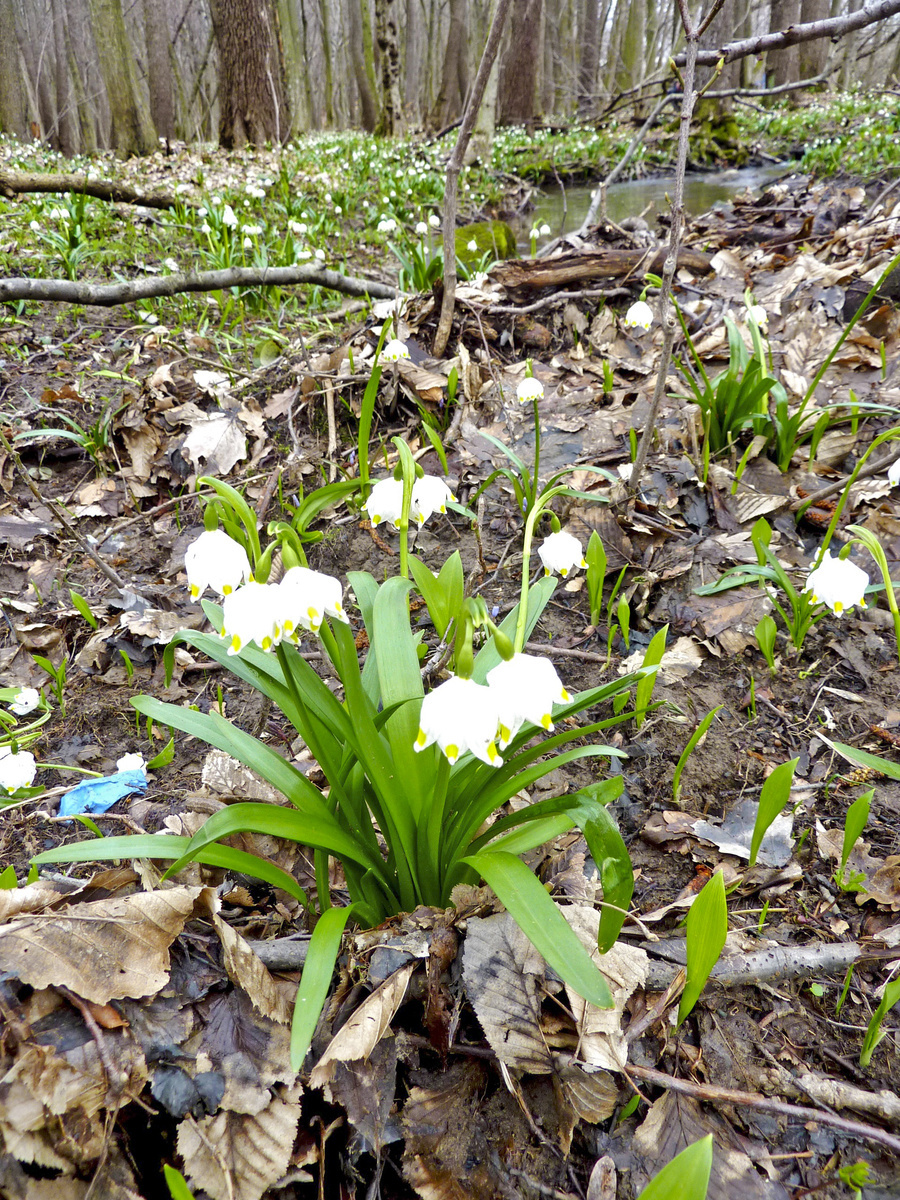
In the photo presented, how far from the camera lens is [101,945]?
124 cm

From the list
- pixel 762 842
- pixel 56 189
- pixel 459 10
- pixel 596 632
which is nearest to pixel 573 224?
pixel 56 189

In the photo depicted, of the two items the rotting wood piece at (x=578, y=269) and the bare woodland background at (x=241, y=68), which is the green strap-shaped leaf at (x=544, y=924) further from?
the bare woodland background at (x=241, y=68)

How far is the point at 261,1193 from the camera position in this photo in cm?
106

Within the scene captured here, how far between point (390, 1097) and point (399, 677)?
724mm

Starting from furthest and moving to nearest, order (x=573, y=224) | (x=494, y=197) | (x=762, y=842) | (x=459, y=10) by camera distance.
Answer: (x=459, y=10)
(x=494, y=197)
(x=573, y=224)
(x=762, y=842)

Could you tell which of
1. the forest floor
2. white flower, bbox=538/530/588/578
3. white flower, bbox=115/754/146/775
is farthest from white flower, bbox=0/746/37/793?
white flower, bbox=538/530/588/578

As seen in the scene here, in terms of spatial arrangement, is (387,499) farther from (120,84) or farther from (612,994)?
(120,84)

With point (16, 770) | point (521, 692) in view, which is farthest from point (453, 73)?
point (521, 692)

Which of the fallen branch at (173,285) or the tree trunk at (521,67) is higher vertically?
the tree trunk at (521,67)

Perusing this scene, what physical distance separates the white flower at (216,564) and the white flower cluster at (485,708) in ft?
1.51

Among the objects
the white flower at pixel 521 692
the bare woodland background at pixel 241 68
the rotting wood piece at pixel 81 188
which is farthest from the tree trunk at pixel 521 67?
the white flower at pixel 521 692

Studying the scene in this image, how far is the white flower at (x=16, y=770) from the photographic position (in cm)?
180

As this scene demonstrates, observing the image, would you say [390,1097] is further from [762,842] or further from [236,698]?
[236,698]

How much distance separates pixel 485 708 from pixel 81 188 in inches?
269
